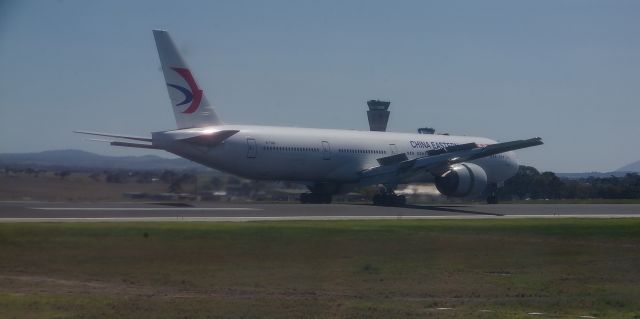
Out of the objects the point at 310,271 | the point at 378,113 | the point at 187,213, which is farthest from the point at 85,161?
the point at 310,271

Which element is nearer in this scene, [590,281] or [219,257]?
[590,281]

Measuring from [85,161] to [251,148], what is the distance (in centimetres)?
4414

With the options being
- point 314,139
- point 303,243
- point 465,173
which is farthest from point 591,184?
point 303,243

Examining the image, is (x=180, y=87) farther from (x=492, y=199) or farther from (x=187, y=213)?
(x=492, y=199)

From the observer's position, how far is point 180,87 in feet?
137

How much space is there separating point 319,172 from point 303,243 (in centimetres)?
2517

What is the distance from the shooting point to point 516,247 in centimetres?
2348

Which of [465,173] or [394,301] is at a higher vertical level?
[465,173]

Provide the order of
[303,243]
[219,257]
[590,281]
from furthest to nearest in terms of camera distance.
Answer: [303,243]
[219,257]
[590,281]

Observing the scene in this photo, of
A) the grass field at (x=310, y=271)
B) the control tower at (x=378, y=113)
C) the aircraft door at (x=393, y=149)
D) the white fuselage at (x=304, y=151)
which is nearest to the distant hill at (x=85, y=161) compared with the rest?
the white fuselage at (x=304, y=151)

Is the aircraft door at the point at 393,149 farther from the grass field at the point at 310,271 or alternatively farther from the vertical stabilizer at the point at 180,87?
the grass field at the point at 310,271

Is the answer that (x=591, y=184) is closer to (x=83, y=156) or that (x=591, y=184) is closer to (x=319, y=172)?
(x=319, y=172)

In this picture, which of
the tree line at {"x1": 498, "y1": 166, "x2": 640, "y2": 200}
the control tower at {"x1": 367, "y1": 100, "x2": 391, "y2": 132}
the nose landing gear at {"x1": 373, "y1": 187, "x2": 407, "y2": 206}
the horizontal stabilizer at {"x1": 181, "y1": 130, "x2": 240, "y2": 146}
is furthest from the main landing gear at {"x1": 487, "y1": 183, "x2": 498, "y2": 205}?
the control tower at {"x1": 367, "y1": 100, "x2": 391, "y2": 132}

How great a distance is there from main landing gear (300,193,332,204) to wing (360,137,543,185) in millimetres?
2365
